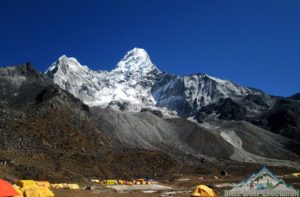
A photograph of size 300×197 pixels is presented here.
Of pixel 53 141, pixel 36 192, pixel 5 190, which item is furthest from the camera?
pixel 53 141

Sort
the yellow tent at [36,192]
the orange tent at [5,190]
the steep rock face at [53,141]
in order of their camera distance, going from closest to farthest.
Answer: the orange tent at [5,190], the yellow tent at [36,192], the steep rock face at [53,141]

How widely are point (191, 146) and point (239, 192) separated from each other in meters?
118

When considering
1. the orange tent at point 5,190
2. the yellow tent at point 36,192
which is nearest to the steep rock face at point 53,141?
the yellow tent at point 36,192

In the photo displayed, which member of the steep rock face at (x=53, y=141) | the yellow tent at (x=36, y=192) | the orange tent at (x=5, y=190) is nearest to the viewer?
the orange tent at (x=5, y=190)

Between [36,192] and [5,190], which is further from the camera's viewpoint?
[36,192]

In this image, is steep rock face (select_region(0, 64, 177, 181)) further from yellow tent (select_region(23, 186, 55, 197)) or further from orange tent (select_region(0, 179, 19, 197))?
orange tent (select_region(0, 179, 19, 197))

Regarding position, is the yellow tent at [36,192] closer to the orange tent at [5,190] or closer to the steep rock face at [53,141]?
the orange tent at [5,190]

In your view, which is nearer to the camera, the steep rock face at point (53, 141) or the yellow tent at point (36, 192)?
the yellow tent at point (36, 192)

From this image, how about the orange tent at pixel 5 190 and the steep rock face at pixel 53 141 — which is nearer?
the orange tent at pixel 5 190

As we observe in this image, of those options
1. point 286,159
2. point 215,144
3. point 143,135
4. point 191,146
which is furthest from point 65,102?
point 286,159

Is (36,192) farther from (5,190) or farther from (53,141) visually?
(53,141)

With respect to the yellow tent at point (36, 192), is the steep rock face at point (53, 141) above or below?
above

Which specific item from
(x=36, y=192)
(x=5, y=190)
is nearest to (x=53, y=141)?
(x=36, y=192)

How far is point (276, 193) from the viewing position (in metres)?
32.0
